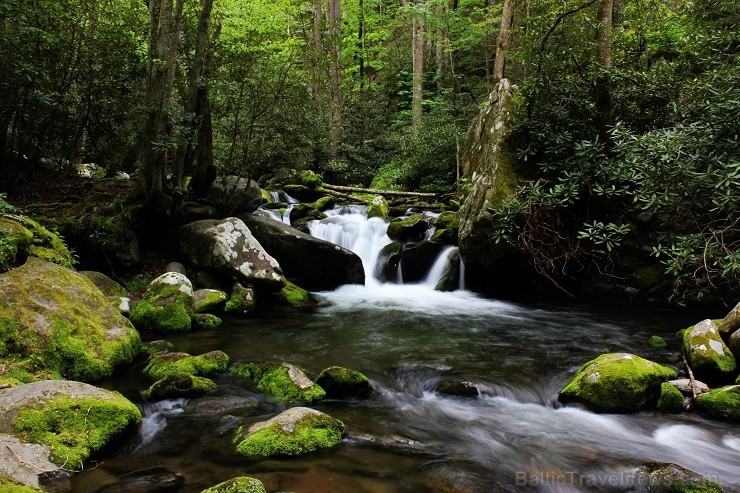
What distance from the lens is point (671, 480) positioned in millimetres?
3859

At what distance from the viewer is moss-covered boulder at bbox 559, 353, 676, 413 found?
17.7ft

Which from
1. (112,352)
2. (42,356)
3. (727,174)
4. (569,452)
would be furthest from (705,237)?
(42,356)

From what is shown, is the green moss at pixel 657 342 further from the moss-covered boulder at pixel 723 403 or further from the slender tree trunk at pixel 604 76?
the slender tree trunk at pixel 604 76

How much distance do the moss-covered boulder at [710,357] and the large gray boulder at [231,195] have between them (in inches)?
389

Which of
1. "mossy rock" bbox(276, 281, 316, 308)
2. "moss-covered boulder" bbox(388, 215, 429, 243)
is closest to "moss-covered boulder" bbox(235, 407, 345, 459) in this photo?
"mossy rock" bbox(276, 281, 316, 308)

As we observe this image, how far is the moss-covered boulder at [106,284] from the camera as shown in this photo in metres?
8.42

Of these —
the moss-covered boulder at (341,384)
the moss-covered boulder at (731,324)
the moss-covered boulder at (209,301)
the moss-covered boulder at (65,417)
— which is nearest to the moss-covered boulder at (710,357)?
the moss-covered boulder at (731,324)

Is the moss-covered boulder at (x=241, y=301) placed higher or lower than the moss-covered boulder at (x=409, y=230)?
lower

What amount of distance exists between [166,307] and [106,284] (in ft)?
5.06

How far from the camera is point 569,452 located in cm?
480

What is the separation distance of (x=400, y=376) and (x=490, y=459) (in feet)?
7.13

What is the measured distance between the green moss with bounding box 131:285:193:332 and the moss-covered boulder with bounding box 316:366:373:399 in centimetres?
338

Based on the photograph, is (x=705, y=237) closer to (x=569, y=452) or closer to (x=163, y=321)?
(x=569, y=452)

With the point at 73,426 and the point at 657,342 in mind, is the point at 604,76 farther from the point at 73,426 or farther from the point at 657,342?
the point at 73,426
